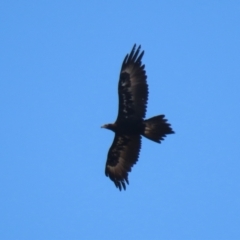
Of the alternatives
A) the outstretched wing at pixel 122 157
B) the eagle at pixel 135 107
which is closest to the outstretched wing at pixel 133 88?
the eagle at pixel 135 107

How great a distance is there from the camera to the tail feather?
786 inches

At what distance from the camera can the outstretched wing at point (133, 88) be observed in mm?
20125

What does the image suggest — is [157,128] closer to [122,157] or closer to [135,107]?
[135,107]

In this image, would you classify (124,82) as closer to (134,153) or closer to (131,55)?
(131,55)

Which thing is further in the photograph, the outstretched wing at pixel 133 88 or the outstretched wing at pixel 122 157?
the outstretched wing at pixel 122 157

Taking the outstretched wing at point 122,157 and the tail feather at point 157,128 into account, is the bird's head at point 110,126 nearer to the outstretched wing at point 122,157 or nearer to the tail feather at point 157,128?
the outstretched wing at point 122,157

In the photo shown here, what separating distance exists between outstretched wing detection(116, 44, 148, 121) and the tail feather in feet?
1.03

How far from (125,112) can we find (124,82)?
74 cm

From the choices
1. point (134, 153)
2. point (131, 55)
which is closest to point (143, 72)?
point (131, 55)

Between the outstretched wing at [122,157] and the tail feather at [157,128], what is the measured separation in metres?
0.76

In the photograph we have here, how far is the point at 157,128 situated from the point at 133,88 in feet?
3.79

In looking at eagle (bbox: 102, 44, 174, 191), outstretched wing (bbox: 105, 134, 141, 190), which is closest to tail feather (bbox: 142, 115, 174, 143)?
eagle (bbox: 102, 44, 174, 191)

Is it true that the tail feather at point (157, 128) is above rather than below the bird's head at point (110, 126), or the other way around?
below

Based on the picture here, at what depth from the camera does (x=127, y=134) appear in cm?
2081
